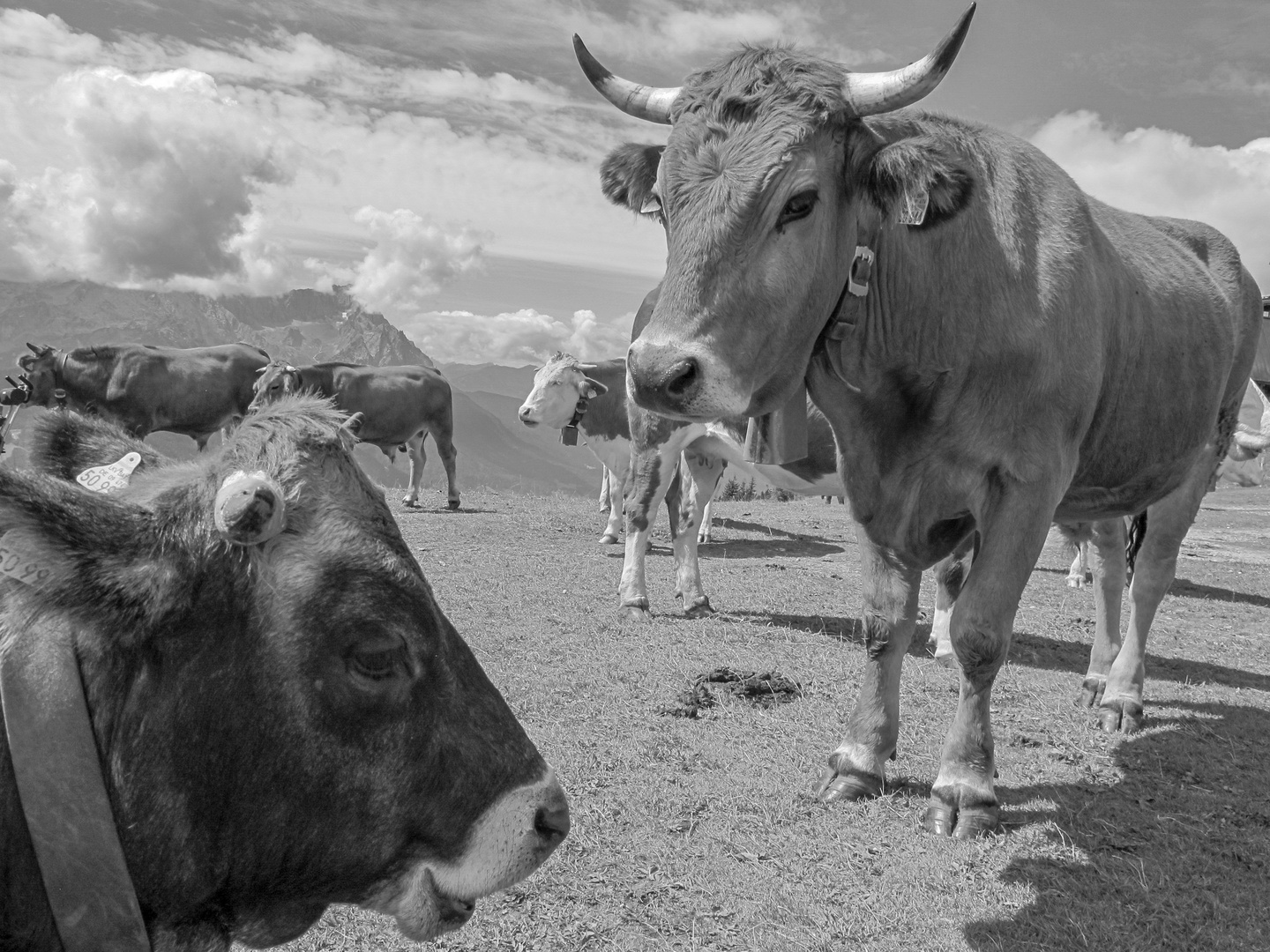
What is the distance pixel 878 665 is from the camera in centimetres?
472

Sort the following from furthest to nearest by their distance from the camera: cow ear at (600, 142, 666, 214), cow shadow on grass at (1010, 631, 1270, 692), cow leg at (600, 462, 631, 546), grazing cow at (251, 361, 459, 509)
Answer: grazing cow at (251, 361, 459, 509) → cow leg at (600, 462, 631, 546) → cow shadow on grass at (1010, 631, 1270, 692) → cow ear at (600, 142, 666, 214)

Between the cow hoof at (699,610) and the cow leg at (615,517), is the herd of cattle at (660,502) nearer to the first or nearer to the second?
the cow hoof at (699,610)

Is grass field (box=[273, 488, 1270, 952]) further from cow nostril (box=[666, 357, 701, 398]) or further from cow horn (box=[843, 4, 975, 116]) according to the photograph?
cow horn (box=[843, 4, 975, 116])

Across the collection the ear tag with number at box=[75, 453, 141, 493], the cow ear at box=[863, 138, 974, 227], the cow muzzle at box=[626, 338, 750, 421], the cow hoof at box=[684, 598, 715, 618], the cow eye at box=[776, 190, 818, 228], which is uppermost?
the cow ear at box=[863, 138, 974, 227]

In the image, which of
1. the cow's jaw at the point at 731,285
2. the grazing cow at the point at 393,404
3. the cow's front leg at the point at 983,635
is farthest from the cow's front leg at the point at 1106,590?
the grazing cow at the point at 393,404

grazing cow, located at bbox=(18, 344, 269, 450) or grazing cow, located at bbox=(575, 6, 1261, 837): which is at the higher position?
grazing cow, located at bbox=(575, 6, 1261, 837)

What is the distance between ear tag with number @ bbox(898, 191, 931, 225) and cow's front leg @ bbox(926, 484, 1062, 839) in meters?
1.23

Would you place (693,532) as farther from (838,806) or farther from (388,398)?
(388,398)

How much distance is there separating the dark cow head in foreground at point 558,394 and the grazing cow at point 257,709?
11640 mm

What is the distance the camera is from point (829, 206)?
12.5 feet

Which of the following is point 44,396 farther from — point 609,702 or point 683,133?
point 683,133

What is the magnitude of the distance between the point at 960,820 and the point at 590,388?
1024 cm

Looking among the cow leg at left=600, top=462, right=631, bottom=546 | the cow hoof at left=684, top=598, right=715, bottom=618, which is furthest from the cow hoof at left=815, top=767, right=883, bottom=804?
the cow leg at left=600, top=462, right=631, bottom=546

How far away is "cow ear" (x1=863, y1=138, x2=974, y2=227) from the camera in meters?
3.68
